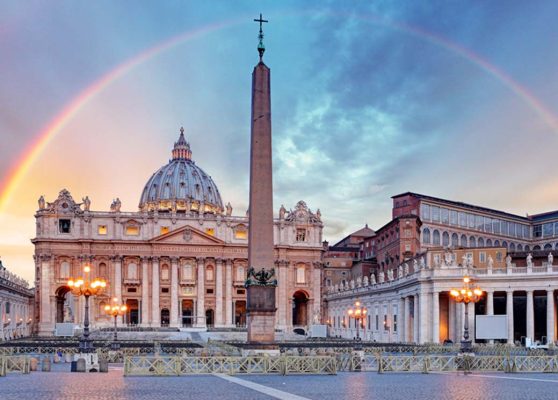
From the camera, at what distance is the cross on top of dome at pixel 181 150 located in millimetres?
163625

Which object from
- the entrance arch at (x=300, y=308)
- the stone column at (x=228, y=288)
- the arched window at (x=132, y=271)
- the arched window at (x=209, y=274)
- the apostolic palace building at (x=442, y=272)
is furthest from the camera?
the entrance arch at (x=300, y=308)

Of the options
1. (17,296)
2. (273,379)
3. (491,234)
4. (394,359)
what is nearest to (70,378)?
(273,379)

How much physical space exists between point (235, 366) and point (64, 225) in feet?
286

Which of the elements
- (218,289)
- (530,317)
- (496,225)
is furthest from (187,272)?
(530,317)

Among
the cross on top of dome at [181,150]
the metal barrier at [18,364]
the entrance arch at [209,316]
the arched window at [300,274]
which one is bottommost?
the entrance arch at [209,316]

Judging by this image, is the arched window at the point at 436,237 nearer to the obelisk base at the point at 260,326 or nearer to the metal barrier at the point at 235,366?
the obelisk base at the point at 260,326

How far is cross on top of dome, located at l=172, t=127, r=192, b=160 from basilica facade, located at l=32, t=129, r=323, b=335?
156 ft

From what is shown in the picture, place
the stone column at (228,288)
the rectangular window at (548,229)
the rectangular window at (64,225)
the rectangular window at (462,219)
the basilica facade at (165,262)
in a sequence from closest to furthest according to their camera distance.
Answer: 1. the rectangular window at (462,219)
2. the rectangular window at (548,229)
3. the basilica facade at (165,262)
4. the rectangular window at (64,225)
5. the stone column at (228,288)

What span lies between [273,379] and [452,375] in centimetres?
721

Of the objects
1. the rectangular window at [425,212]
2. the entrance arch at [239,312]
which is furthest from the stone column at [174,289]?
the rectangular window at [425,212]

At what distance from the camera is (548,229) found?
10050 cm

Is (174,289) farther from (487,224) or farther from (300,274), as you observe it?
(487,224)

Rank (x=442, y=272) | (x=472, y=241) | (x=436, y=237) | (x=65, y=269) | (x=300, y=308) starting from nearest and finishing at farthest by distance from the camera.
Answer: (x=442, y=272) < (x=436, y=237) < (x=472, y=241) < (x=65, y=269) < (x=300, y=308)

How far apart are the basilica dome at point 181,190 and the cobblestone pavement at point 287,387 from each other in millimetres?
120050
